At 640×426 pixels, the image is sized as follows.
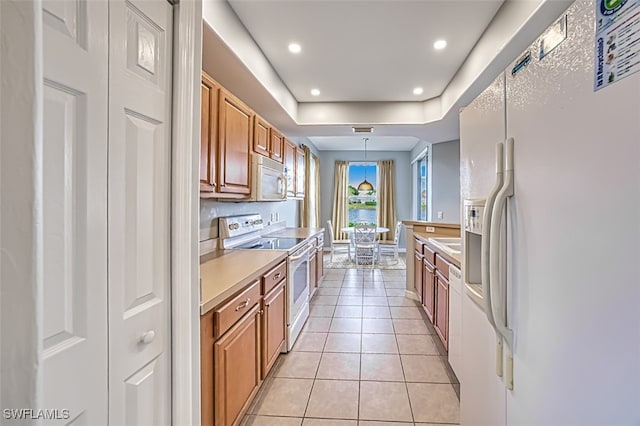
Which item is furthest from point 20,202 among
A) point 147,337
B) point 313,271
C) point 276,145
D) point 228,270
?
point 313,271

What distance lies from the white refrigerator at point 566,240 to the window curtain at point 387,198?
723 cm

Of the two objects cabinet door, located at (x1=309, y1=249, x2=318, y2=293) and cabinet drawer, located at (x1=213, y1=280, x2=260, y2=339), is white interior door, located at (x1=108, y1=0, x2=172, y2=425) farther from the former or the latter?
cabinet door, located at (x1=309, y1=249, x2=318, y2=293)

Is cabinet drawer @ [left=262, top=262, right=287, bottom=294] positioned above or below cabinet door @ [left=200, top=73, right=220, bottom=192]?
below

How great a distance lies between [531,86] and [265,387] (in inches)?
89.6

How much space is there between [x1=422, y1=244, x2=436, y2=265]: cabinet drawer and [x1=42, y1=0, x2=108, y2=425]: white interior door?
2690mm

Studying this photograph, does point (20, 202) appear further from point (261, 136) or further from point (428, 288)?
point (428, 288)

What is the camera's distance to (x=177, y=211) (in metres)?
1.05

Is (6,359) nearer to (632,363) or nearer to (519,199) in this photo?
(632,363)

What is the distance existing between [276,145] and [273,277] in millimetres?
→ 1617

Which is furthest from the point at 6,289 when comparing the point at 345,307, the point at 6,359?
the point at 345,307

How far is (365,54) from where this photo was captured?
118 inches

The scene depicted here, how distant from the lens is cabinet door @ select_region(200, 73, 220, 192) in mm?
1924

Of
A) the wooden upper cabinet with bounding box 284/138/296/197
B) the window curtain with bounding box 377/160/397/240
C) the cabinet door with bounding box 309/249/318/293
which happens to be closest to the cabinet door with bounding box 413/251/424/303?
the cabinet door with bounding box 309/249/318/293

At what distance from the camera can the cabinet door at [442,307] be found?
2547 millimetres
